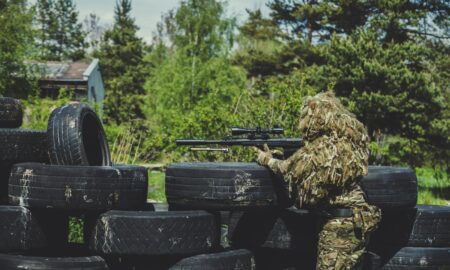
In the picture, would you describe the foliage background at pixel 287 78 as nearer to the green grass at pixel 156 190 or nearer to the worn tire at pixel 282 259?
the green grass at pixel 156 190

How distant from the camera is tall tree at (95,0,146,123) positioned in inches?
1794

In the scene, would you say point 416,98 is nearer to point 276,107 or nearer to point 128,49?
point 276,107

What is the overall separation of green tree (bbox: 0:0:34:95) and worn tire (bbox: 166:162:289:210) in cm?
2211

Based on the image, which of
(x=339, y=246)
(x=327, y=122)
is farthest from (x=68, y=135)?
(x=339, y=246)

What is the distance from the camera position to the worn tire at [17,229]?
6.50m

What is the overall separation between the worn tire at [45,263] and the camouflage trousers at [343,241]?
2.24 metres

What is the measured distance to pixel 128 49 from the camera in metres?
47.6

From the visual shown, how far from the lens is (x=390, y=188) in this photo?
6.98 m

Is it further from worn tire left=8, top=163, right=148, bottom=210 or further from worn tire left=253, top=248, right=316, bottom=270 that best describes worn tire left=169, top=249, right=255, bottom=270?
worn tire left=8, top=163, right=148, bottom=210

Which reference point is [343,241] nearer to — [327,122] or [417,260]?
[327,122]

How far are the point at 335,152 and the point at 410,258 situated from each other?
88.2 inches

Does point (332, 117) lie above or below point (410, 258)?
above

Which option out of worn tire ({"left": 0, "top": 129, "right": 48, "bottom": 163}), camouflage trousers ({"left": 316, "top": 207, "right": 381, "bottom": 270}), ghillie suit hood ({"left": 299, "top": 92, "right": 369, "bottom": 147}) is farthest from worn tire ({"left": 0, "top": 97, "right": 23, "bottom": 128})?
camouflage trousers ({"left": 316, "top": 207, "right": 381, "bottom": 270})

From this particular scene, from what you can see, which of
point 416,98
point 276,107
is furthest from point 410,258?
point 416,98
